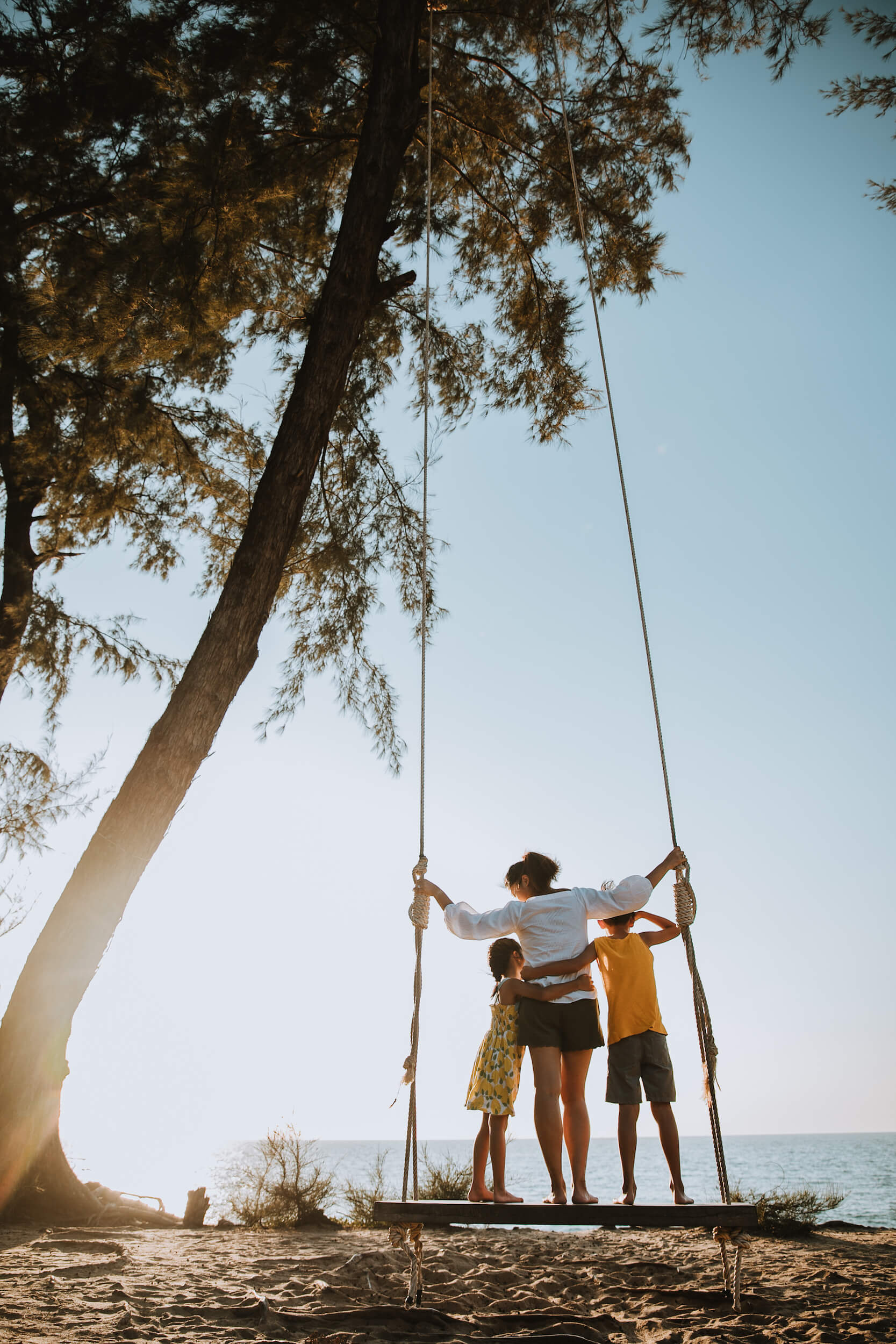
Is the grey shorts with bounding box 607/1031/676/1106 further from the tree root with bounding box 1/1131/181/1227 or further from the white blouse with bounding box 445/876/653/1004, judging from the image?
the tree root with bounding box 1/1131/181/1227

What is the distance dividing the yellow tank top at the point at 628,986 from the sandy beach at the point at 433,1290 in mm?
778

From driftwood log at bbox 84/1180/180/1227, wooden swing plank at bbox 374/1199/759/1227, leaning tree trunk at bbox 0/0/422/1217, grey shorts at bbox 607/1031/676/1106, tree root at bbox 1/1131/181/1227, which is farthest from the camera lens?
driftwood log at bbox 84/1180/180/1227

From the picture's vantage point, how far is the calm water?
1083 centimetres

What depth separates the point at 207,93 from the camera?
497 cm

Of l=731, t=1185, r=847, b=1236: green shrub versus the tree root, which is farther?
l=731, t=1185, r=847, b=1236: green shrub

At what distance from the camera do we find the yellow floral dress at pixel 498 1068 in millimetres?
3031

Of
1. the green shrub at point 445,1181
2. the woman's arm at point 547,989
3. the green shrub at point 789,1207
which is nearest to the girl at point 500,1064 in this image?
the woman's arm at point 547,989

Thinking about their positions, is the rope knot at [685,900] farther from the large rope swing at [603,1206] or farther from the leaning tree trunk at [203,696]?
the leaning tree trunk at [203,696]

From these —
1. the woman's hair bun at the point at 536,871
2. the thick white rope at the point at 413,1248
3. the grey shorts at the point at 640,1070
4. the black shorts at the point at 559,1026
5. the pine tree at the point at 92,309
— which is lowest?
the thick white rope at the point at 413,1248

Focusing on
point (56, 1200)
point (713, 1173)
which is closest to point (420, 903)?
point (56, 1200)

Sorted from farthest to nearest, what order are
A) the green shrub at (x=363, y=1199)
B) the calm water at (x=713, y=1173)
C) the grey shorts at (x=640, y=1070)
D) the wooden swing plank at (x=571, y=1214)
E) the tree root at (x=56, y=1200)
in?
1. the calm water at (x=713, y=1173)
2. the green shrub at (x=363, y=1199)
3. the tree root at (x=56, y=1200)
4. the grey shorts at (x=640, y=1070)
5. the wooden swing plank at (x=571, y=1214)

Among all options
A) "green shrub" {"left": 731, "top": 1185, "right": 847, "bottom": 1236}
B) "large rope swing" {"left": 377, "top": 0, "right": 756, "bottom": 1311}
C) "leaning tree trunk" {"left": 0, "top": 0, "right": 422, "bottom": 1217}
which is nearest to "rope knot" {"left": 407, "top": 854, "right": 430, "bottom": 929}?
"large rope swing" {"left": 377, "top": 0, "right": 756, "bottom": 1311}

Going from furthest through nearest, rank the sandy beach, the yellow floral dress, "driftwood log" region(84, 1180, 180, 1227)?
"driftwood log" region(84, 1180, 180, 1227)
the yellow floral dress
the sandy beach

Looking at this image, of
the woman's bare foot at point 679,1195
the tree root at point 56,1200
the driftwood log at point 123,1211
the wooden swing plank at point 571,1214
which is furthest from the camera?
the driftwood log at point 123,1211
